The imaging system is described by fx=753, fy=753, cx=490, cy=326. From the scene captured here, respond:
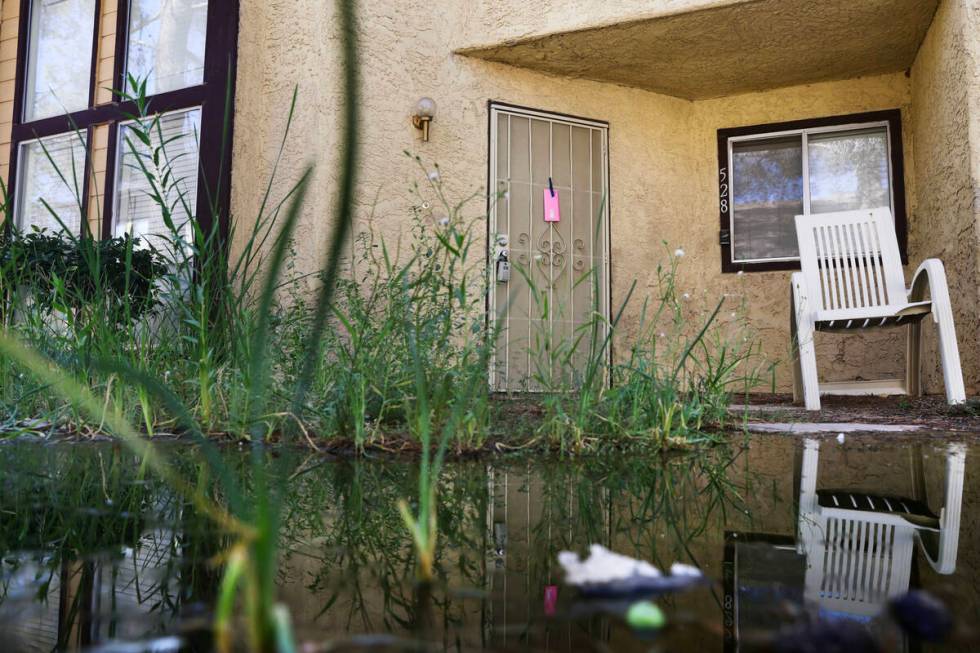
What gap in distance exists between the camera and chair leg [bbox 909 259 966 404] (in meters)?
3.28

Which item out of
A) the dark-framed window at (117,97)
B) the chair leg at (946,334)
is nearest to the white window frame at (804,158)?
the chair leg at (946,334)

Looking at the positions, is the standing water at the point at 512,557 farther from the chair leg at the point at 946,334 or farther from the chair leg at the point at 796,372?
the chair leg at the point at 796,372

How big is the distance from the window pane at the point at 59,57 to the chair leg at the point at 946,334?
548 cm

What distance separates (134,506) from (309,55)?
427cm

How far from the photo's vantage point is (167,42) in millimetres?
5145

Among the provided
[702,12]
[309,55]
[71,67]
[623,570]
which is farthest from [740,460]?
[71,67]

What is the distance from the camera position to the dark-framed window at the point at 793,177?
219 inches

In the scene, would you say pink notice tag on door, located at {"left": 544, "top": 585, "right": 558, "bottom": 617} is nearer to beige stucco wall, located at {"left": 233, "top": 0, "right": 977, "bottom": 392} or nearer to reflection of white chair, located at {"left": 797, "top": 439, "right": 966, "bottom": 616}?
reflection of white chair, located at {"left": 797, "top": 439, "right": 966, "bottom": 616}

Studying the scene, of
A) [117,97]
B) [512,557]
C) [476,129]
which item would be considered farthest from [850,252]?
[117,97]

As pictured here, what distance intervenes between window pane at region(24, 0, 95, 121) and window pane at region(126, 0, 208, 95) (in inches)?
17.4

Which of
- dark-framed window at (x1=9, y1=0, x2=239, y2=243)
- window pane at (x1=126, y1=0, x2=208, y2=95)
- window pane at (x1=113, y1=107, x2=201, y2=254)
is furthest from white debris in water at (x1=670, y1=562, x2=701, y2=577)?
window pane at (x1=126, y1=0, x2=208, y2=95)

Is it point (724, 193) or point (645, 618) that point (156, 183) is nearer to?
point (724, 193)

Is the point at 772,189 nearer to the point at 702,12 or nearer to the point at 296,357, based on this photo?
the point at 702,12

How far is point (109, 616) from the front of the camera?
54cm
